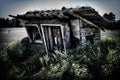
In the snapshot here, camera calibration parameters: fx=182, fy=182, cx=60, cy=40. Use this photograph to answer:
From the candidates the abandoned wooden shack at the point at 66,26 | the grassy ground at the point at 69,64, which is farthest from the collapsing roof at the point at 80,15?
the grassy ground at the point at 69,64

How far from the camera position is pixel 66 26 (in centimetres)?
451

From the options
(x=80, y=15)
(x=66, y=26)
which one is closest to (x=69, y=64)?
(x=66, y=26)

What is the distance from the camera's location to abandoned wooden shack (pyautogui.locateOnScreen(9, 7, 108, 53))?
4.15 meters

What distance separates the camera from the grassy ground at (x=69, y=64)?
3.69m

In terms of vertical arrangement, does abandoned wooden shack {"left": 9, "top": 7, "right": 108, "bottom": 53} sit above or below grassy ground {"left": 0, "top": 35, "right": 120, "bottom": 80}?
above

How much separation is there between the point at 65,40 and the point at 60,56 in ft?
1.45

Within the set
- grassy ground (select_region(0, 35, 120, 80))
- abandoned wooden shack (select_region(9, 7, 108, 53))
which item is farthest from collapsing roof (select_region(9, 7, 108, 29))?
grassy ground (select_region(0, 35, 120, 80))

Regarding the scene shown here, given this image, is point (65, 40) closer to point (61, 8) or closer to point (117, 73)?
point (61, 8)

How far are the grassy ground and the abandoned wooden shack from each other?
0.86 ft

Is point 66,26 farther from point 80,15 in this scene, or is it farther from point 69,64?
point 69,64

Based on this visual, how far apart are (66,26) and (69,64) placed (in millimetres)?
1044

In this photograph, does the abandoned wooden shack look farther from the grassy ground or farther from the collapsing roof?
the grassy ground

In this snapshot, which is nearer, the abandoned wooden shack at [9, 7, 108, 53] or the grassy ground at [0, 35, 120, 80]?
the grassy ground at [0, 35, 120, 80]

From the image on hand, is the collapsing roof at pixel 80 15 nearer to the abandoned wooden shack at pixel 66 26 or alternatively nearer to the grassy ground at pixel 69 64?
the abandoned wooden shack at pixel 66 26
